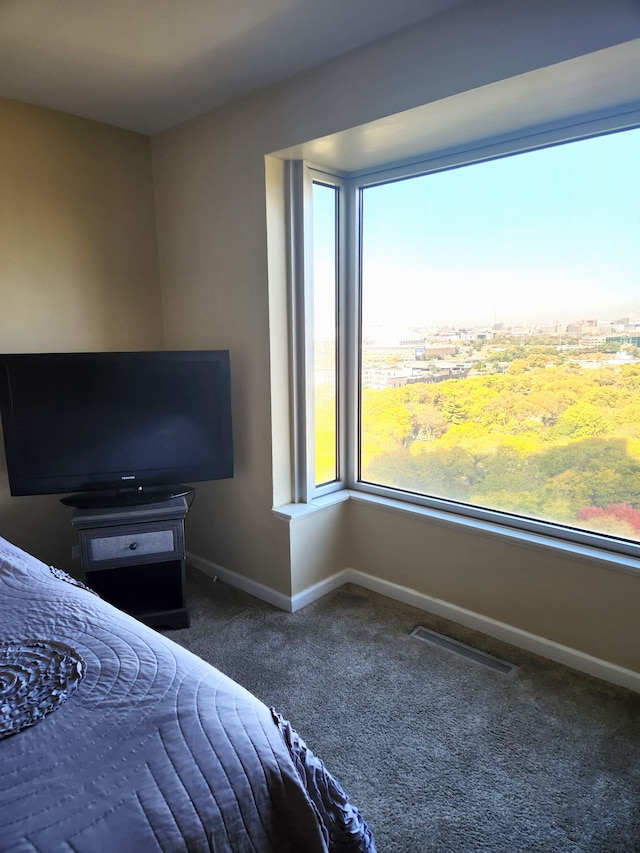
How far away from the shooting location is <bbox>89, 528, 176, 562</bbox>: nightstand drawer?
2406 mm

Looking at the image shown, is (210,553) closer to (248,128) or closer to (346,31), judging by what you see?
(248,128)

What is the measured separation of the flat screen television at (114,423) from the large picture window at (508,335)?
757mm

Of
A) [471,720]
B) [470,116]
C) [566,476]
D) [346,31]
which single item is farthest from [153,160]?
[471,720]

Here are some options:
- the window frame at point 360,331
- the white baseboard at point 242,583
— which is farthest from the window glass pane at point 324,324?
the white baseboard at point 242,583

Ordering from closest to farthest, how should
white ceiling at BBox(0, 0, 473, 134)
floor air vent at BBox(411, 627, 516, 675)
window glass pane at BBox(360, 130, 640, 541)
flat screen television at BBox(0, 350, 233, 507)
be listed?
white ceiling at BBox(0, 0, 473, 134) < window glass pane at BBox(360, 130, 640, 541) < floor air vent at BBox(411, 627, 516, 675) < flat screen television at BBox(0, 350, 233, 507)

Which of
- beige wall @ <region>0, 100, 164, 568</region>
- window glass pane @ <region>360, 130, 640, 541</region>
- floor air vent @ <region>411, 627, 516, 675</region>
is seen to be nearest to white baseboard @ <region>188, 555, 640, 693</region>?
floor air vent @ <region>411, 627, 516, 675</region>

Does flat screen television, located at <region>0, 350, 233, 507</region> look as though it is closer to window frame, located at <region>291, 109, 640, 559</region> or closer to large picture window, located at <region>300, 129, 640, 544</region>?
window frame, located at <region>291, 109, 640, 559</region>

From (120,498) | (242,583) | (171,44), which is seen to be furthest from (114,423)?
(171,44)

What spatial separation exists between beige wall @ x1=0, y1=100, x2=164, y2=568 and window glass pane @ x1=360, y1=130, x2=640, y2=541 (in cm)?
128

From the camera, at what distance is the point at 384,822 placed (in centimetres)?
156

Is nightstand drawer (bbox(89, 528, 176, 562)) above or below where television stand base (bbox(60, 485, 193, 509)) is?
below

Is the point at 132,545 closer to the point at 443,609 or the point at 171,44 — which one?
the point at 443,609

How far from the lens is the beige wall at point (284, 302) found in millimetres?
1795

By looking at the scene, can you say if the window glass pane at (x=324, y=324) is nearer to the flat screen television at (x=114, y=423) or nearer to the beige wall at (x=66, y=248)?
the flat screen television at (x=114, y=423)
